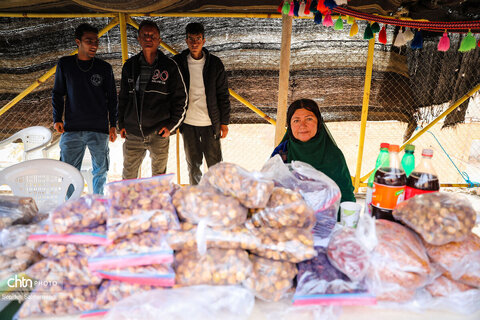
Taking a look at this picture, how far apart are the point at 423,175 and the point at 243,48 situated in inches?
124

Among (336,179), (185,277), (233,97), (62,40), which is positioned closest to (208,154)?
(233,97)

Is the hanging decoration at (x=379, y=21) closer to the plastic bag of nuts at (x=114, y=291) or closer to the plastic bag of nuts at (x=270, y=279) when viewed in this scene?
the plastic bag of nuts at (x=270, y=279)

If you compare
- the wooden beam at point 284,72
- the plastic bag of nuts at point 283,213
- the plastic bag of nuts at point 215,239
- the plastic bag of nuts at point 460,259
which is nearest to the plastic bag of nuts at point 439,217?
the plastic bag of nuts at point 460,259

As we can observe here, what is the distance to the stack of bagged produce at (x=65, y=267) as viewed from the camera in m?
0.99

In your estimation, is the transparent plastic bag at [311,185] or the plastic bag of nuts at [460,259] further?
the transparent plastic bag at [311,185]

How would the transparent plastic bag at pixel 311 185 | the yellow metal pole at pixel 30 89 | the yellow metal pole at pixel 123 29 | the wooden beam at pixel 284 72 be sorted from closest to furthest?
the transparent plastic bag at pixel 311 185 < the wooden beam at pixel 284 72 < the yellow metal pole at pixel 123 29 < the yellow metal pole at pixel 30 89

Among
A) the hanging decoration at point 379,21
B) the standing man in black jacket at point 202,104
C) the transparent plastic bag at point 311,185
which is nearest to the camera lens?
the transparent plastic bag at point 311,185

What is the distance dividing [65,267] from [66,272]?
2cm

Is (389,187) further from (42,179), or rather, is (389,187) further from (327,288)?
(42,179)

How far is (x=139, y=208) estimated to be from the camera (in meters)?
1.06

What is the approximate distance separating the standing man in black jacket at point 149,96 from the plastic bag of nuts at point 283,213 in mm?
2296

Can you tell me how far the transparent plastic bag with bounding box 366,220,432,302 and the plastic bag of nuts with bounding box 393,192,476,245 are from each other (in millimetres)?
76

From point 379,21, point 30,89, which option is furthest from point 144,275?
point 30,89

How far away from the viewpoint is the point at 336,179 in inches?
77.9
